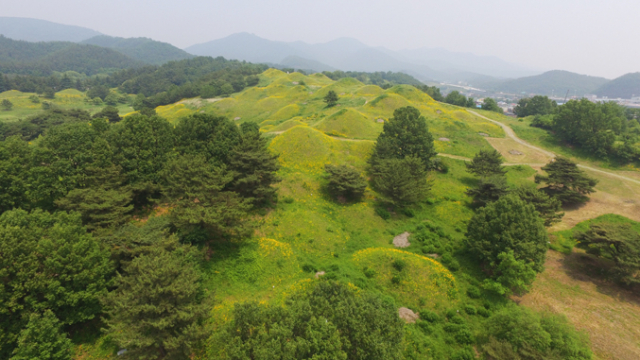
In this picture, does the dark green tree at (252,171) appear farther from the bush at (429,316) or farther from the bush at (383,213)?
the bush at (429,316)

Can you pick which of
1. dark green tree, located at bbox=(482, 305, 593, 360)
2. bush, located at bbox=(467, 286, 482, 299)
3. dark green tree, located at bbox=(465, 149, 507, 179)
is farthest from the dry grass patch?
dark green tree, located at bbox=(465, 149, 507, 179)

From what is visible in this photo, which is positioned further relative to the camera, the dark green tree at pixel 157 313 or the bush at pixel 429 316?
the bush at pixel 429 316

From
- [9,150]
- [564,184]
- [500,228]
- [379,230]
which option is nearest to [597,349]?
[500,228]

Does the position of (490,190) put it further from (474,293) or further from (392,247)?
(474,293)

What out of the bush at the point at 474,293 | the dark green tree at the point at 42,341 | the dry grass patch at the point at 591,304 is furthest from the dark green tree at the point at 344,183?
the dark green tree at the point at 42,341

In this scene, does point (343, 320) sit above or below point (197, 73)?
below

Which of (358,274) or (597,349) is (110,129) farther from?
(597,349)

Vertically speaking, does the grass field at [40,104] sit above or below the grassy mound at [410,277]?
above
